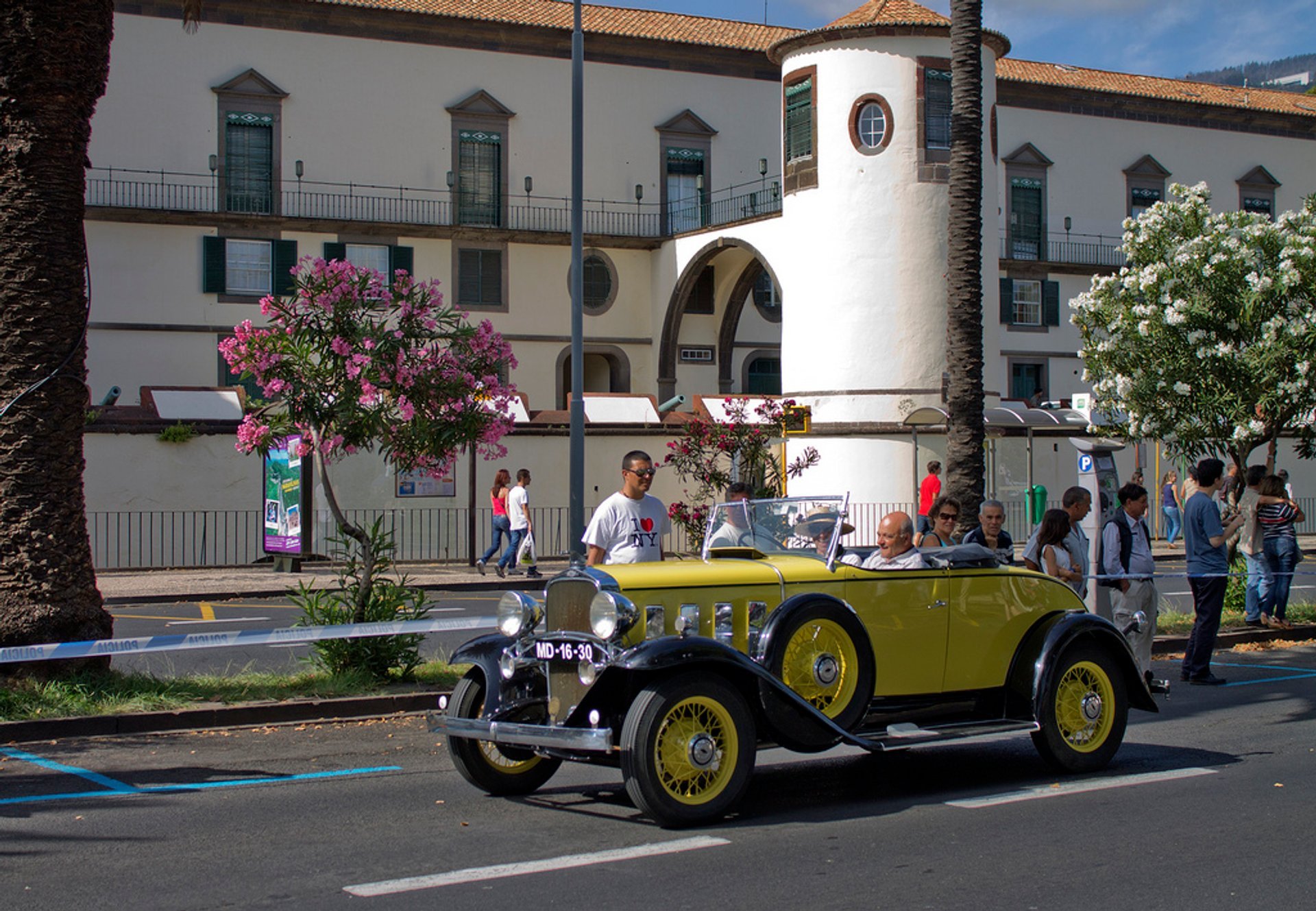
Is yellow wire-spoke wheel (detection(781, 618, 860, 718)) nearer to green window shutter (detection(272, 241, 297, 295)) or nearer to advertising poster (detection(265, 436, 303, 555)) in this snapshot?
advertising poster (detection(265, 436, 303, 555))

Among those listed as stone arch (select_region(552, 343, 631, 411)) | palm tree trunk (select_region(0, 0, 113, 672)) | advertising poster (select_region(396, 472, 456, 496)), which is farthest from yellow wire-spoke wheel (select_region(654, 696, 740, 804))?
stone arch (select_region(552, 343, 631, 411))

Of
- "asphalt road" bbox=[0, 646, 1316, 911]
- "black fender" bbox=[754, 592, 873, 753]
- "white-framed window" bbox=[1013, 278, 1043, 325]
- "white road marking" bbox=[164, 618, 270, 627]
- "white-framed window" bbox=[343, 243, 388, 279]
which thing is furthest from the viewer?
"white-framed window" bbox=[1013, 278, 1043, 325]

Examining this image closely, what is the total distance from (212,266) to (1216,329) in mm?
24849

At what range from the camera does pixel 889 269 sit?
29.1 metres

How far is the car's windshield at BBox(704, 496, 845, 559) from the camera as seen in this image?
26.4 ft

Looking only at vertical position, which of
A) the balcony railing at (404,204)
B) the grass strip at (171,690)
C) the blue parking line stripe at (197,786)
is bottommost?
the blue parking line stripe at (197,786)

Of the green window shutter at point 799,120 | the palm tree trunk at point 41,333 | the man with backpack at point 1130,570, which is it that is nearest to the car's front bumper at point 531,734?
the palm tree trunk at point 41,333

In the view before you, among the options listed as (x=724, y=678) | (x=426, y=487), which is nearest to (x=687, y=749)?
(x=724, y=678)

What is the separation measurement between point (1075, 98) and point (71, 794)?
41824mm

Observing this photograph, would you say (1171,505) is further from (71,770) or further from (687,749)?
(71,770)

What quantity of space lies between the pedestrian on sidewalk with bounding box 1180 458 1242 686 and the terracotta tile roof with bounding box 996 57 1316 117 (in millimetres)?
32697

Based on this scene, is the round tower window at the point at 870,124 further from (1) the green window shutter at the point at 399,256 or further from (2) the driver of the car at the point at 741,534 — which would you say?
(2) the driver of the car at the point at 741,534

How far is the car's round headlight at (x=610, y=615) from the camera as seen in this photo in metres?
7.07

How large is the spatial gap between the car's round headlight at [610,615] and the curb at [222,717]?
13.4 feet
